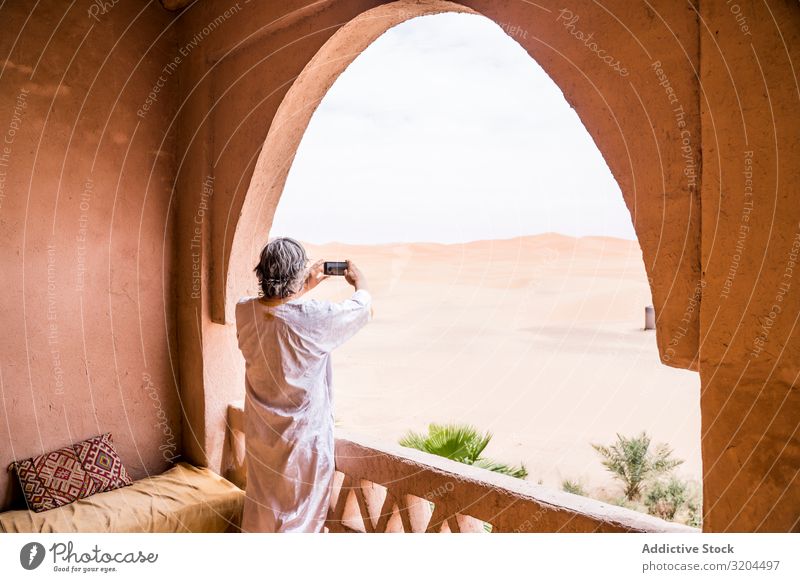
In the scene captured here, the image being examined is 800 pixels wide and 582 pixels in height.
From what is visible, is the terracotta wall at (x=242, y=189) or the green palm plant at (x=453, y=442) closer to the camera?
the terracotta wall at (x=242, y=189)

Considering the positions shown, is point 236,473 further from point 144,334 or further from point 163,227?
point 163,227

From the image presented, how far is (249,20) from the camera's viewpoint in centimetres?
344

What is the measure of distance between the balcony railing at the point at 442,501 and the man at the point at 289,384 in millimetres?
323

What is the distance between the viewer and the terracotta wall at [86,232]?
3387 mm

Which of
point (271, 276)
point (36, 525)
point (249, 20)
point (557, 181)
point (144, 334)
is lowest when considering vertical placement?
point (36, 525)

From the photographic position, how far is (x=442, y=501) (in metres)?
2.44

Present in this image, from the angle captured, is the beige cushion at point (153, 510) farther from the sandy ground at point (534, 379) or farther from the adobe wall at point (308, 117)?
the sandy ground at point (534, 379)

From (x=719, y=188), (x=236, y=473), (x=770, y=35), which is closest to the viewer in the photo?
(x=770, y=35)

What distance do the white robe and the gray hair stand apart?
0.22 feet

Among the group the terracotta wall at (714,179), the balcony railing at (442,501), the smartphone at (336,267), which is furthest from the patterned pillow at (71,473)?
the terracotta wall at (714,179)

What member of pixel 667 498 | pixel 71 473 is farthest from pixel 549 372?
pixel 71 473

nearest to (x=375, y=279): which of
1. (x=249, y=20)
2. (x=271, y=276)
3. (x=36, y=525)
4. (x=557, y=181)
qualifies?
(x=271, y=276)

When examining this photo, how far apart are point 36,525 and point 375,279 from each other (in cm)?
245

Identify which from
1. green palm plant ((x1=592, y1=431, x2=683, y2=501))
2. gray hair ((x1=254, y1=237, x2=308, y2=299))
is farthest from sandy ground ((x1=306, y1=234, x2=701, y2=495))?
gray hair ((x1=254, y1=237, x2=308, y2=299))
